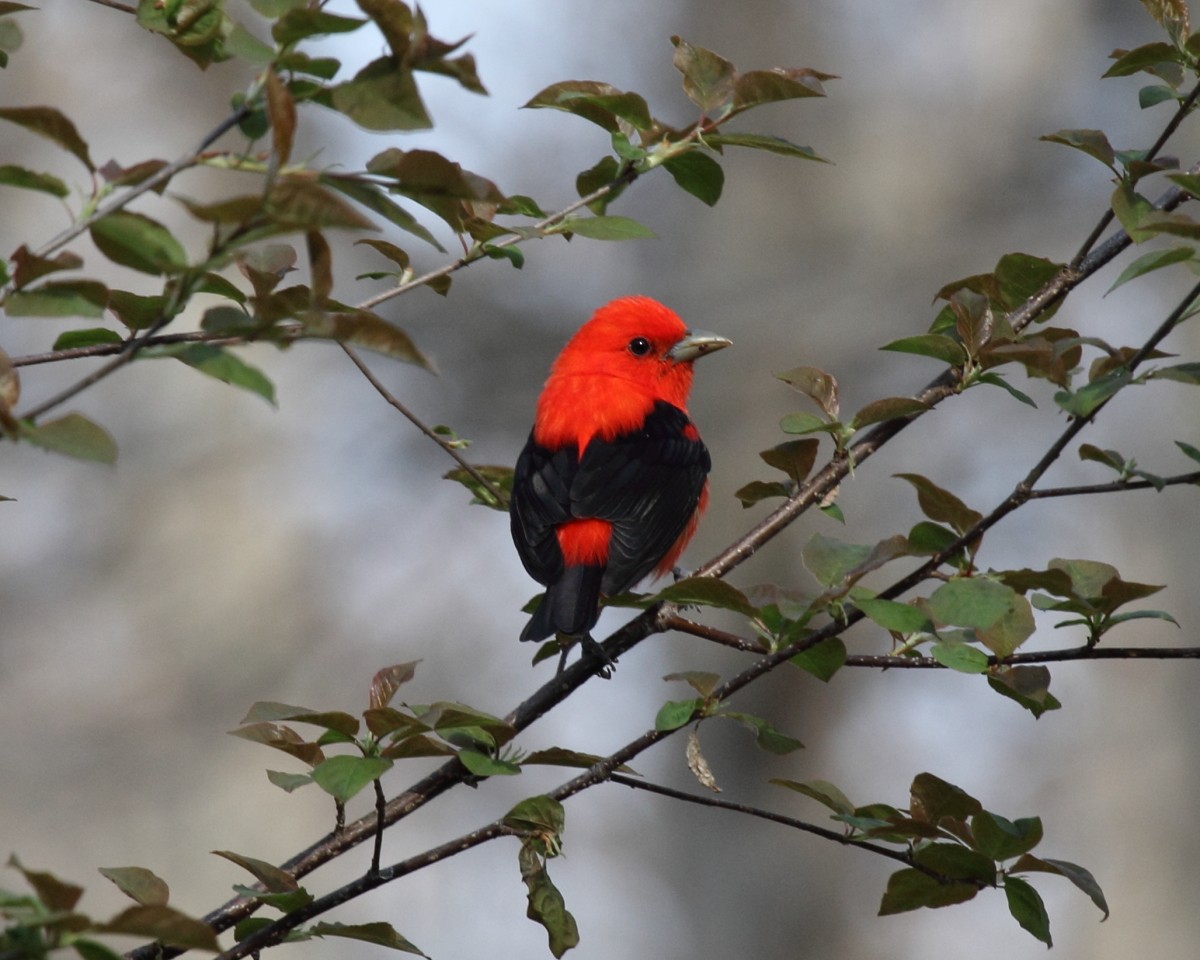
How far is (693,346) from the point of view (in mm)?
4531

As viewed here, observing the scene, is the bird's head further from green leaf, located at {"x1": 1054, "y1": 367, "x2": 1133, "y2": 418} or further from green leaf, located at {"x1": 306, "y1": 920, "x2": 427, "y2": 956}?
green leaf, located at {"x1": 306, "y1": 920, "x2": 427, "y2": 956}

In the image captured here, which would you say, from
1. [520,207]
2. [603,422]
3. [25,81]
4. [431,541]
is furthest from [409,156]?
[25,81]

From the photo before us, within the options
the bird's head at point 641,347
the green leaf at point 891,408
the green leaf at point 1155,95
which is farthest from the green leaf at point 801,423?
the bird's head at point 641,347

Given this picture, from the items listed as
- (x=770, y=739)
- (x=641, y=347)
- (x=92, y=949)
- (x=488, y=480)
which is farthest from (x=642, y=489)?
(x=92, y=949)

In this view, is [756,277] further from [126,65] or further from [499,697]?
[126,65]

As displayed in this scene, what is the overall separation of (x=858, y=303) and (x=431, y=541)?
280cm

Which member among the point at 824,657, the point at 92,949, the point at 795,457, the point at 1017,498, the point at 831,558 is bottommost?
the point at 92,949

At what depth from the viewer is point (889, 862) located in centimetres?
696

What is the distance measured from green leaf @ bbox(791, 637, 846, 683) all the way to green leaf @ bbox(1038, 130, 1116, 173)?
835 millimetres

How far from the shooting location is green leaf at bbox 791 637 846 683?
77.6 inches

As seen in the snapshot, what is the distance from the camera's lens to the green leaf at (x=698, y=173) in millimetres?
2078

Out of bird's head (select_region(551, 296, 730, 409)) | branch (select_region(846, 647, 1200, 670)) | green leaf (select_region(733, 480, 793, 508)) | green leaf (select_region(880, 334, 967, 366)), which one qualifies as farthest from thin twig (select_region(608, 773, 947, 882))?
bird's head (select_region(551, 296, 730, 409))

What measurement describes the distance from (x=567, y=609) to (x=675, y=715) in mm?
1114

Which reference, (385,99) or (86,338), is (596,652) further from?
(385,99)
